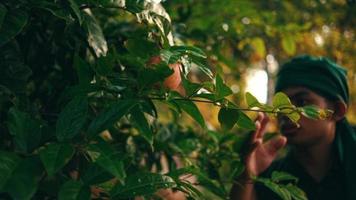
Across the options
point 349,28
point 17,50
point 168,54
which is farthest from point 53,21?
point 349,28

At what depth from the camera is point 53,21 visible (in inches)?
49.8

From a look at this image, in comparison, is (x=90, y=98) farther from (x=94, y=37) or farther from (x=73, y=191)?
(x=73, y=191)

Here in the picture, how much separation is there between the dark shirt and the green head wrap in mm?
322

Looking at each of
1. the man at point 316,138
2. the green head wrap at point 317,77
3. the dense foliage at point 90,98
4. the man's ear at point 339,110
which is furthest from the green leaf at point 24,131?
the man's ear at point 339,110

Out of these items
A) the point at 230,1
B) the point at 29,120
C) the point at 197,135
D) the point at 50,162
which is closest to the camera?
the point at 50,162

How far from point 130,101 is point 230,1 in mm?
1261

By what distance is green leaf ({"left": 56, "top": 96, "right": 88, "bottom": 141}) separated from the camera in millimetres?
783

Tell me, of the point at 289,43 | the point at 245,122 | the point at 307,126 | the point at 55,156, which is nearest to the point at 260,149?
the point at 307,126

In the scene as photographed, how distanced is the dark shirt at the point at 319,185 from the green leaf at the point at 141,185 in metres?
1.32

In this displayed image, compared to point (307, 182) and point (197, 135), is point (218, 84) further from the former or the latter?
point (307, 182)

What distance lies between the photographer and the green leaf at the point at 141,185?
0.81m

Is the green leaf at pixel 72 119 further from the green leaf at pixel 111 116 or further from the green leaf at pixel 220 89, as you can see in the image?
the green leaf at pixel 220 89

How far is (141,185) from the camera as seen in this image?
830mm

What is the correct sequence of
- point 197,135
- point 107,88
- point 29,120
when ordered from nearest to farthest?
point 29,120 < point 107,88 < point 197,135
